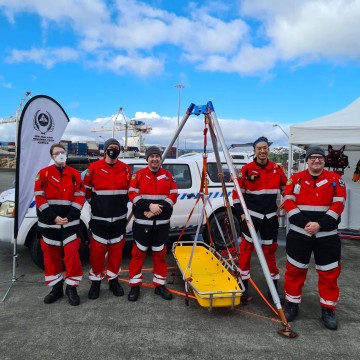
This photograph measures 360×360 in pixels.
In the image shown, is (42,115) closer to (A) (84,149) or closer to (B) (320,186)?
(B) (320,186)

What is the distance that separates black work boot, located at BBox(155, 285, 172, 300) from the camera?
3.83 meters

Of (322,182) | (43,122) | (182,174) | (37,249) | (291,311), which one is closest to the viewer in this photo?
(322,182)

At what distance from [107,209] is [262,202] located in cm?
188

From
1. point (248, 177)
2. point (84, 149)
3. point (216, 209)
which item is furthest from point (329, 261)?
point (84, 149)

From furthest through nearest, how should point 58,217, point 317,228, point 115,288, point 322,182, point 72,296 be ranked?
point 115,288, point 72,296, point 58,217, point 322,182, point 317,228

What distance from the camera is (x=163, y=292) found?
153 inches

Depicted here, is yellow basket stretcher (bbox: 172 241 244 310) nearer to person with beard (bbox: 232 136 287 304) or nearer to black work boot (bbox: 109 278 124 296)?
person with beard (bbox: 232 136 287 304)

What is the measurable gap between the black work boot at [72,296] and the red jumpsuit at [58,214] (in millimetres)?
78

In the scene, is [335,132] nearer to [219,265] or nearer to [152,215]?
[219,265]

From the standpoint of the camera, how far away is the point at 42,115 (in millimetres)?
4309

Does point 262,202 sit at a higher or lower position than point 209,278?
higher

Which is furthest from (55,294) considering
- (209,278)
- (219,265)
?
(219,265)

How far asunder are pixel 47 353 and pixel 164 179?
84.5 inches

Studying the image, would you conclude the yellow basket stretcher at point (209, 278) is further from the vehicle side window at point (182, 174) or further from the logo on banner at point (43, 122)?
the logo on banner at point (43, 122)
